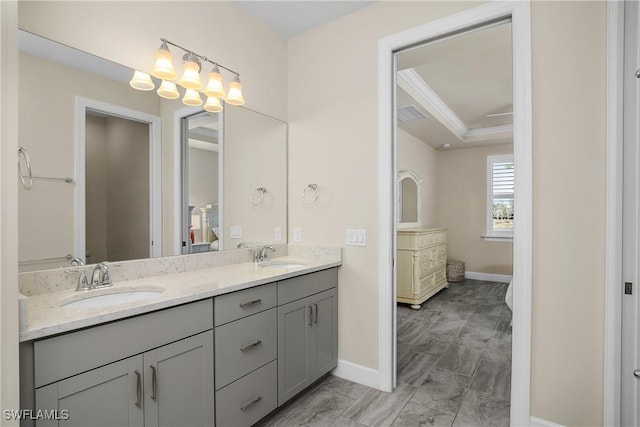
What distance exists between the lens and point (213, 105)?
217 cm

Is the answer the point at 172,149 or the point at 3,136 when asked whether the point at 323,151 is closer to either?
the point at 172,149

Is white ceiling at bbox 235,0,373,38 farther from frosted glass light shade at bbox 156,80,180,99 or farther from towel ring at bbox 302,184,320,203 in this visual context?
Answer: towel ring at bbox 302,184,320,203

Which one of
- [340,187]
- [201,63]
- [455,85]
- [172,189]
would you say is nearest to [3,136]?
[172,189]

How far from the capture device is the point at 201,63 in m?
2.10

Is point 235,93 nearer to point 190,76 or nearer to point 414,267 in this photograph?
point 190,76

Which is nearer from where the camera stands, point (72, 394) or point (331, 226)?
point (72, 394)

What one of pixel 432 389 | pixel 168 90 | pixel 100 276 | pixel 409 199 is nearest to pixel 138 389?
pixel 100 276

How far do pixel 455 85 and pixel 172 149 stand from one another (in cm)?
325

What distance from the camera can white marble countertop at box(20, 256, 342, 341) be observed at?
41.3 inches

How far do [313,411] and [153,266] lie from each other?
4.28ft

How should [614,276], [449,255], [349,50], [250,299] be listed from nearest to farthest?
[614,276] < [250,299] < [349,50] < [449,255]

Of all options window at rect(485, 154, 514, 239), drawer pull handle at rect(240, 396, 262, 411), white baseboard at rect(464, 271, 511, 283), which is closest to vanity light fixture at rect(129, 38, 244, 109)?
drawer pull handle at rect(240, 396, 262, 411)

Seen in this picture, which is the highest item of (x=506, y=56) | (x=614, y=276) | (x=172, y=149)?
(x=506, y=56)

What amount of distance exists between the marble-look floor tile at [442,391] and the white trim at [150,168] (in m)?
1.95
